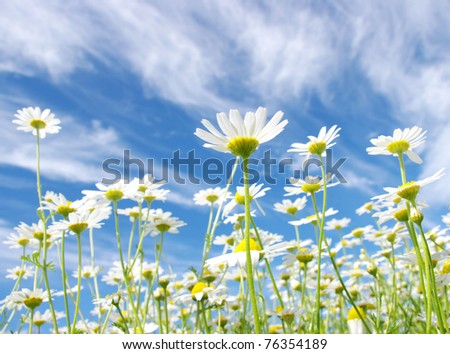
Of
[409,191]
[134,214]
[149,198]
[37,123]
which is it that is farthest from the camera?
[37,123]

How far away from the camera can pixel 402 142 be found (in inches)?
91.4

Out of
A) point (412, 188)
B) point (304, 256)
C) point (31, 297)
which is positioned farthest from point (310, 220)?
point (31, 297)

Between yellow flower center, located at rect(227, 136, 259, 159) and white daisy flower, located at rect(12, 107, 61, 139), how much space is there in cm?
221

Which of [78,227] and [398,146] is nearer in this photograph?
[398,146]

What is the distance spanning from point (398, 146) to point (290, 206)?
1202 mm

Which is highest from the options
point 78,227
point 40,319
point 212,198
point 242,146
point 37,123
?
point 37,123

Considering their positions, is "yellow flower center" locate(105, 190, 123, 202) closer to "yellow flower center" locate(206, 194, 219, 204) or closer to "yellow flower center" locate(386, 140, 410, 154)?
"yellow flower center" locate(206, 194, 219, 204)

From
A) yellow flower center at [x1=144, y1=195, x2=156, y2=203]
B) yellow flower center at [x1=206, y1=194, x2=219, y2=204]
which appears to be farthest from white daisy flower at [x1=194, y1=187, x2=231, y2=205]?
yellow flower center at [x1=144, y1=195, x2=156, y2=203]

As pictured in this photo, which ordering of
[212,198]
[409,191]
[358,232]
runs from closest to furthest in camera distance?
[409,191], [212,198], [358,232]

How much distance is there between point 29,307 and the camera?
274 centimetres

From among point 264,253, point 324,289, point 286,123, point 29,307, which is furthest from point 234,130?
point 324,289

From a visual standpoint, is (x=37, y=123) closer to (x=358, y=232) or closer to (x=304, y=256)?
(x=304, y=256)

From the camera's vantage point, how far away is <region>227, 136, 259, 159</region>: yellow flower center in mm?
1645
